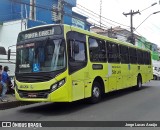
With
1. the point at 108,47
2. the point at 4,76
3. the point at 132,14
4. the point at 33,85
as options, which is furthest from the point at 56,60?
the point at 132,14

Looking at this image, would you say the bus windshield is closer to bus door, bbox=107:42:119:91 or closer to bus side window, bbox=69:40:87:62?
bus side window, bbox=69:40:87:62

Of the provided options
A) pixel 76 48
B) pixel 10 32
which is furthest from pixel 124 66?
pixel 10 32

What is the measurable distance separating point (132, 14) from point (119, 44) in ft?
63.3

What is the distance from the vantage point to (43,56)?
9.79m

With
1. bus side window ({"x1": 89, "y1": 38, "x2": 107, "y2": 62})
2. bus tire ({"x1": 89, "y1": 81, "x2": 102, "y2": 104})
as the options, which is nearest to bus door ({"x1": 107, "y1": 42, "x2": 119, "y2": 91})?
bus side window ({"x1": 89, "y1": 38, "x2": 107, "y2": 62})

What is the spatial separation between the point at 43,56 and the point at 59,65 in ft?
2.23

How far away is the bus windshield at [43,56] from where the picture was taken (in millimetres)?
9625

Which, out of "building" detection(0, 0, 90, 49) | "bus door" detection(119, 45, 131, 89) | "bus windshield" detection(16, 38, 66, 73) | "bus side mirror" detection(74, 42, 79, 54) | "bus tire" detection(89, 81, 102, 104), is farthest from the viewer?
"building" detection(0, 0, 90, 49)

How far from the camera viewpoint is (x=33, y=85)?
9719 mm

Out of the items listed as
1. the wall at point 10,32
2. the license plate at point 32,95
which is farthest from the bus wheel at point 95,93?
the wall at point 10,32

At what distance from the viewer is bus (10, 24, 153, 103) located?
9523mm

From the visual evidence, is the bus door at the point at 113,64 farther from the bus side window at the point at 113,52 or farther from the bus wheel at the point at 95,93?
the bus wheel at the point at 95,93

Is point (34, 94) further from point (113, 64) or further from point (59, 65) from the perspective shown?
point (113, 64)

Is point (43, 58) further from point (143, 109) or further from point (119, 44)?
point (119, 44)
